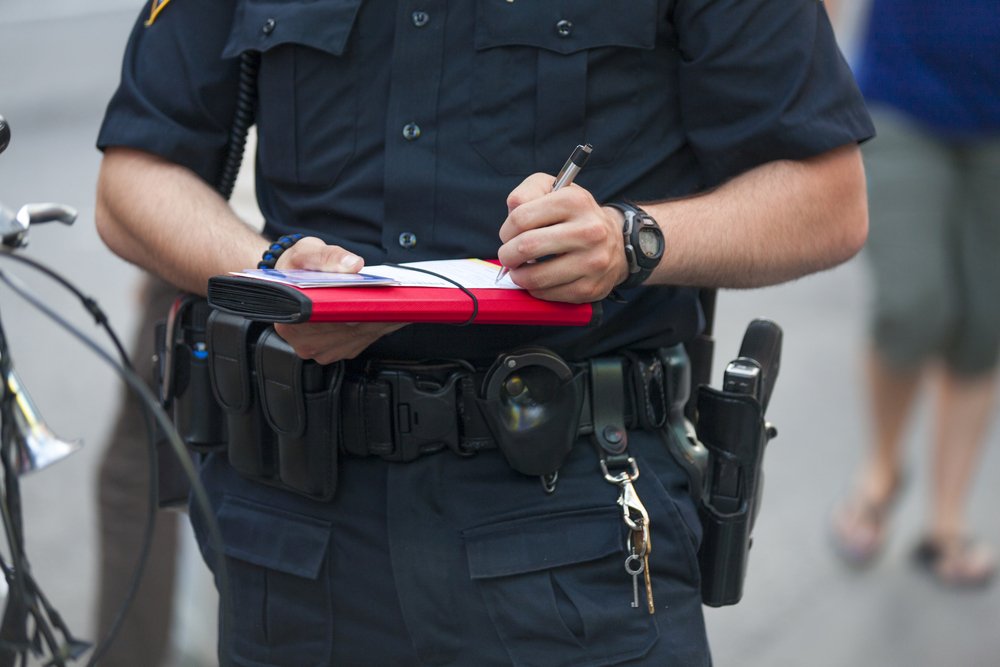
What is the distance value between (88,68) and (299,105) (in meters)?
9.44

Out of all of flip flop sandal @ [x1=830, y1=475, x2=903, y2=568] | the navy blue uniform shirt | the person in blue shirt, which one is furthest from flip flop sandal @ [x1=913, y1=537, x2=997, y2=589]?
the navy blue uniform shirt

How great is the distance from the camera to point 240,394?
1.75 meters

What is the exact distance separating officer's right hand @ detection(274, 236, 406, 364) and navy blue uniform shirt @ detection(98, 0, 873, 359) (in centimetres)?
13

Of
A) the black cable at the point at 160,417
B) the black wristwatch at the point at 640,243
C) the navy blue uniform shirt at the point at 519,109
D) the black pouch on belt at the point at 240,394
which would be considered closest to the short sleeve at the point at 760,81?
the navy blue uniform shirt at the point at 519,109

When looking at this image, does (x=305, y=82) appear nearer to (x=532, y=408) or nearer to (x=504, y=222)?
(x=504, y=222)

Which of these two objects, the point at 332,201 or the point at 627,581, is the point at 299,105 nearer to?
the point at 332,201

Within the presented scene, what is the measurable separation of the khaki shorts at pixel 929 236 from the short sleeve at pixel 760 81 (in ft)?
7.05

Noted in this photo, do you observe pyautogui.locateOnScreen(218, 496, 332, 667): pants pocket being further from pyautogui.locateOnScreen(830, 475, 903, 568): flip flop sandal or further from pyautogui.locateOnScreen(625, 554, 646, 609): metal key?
pyautogui.locateOnScreen(830, 475, 903, 568): flip flop sandal

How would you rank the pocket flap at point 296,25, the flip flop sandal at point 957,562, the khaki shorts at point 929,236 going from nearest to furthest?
the pocket flap at point 296,25, the khaki shorts at point 929,236, the flip flop sandal at point 957,562

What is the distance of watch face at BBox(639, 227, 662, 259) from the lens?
1.60 m

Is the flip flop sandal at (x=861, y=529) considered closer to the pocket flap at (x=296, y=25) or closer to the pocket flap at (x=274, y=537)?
the pocket flap at (x=274, y=537)

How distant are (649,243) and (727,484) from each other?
0.39 m

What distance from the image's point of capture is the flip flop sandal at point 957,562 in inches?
158

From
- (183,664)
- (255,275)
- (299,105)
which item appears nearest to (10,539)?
(255,275)
